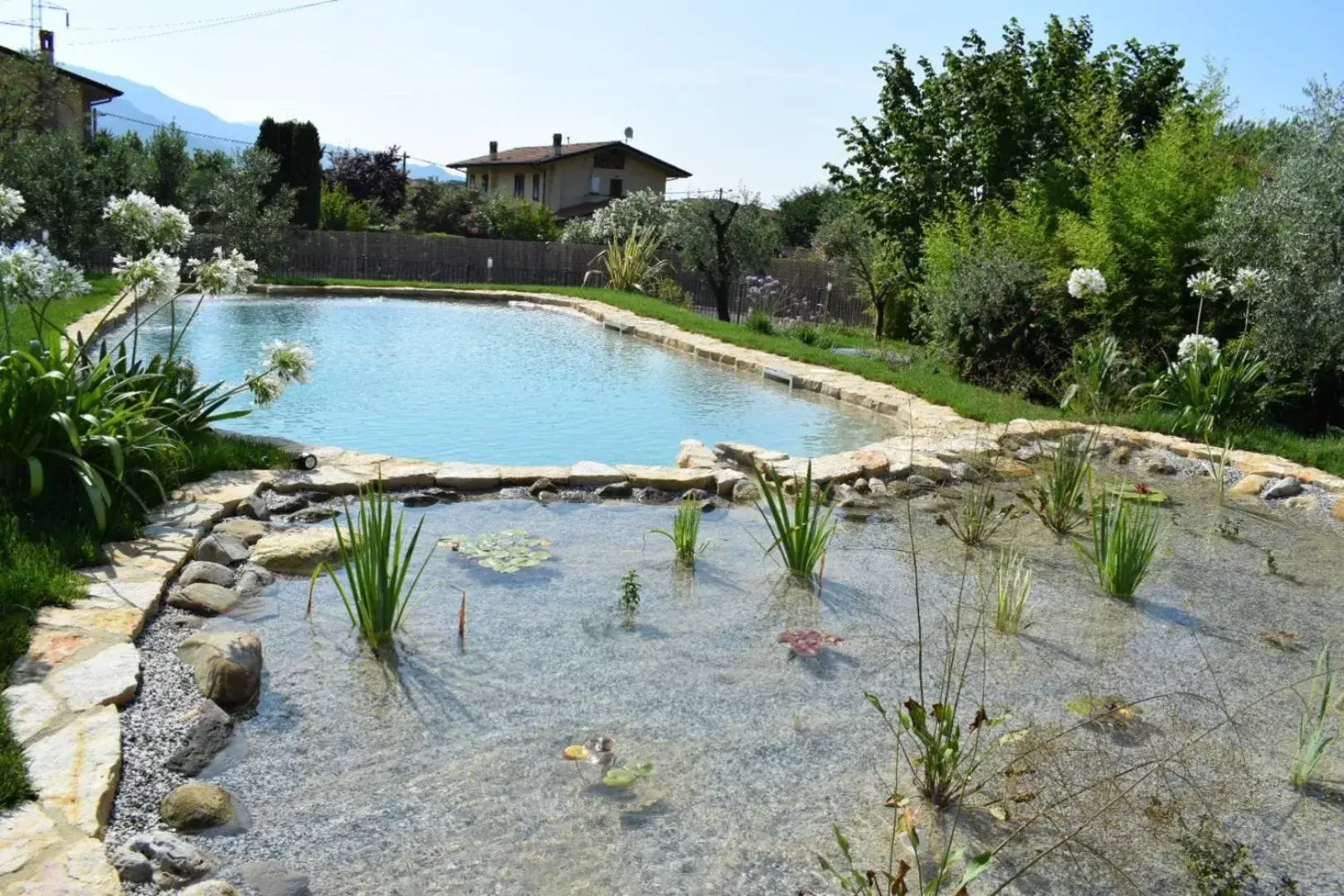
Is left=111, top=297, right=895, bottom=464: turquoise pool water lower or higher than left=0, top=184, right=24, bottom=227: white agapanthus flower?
lower

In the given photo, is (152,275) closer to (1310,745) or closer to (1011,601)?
(1011,601)

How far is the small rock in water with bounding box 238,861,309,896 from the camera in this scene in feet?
6.96

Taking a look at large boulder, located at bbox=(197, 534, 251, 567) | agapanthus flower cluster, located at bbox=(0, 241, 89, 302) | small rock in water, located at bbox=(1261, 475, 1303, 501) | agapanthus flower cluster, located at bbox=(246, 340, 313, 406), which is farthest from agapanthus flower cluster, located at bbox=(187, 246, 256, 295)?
small rock in water, located at bbox=(1261, 475, 1303, 501)

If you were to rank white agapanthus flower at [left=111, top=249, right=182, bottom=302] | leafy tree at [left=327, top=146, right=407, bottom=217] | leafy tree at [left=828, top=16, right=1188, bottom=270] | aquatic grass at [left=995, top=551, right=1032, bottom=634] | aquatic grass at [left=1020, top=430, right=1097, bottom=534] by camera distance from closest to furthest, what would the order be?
1. aquatic grass at [left=995, top=551, right=1032, bottom=634]
2. white agapanthus flower at [left=111, top=249, right=182, bottom=302]
3. aquatic grass at [left=1020, top=430, right=1097, bottom=534]
4. leafy tree at [left=828, top=16, right=1188, bottom=270]
5. leafy tree at [left=327, top=146, right=407, bottom=217]

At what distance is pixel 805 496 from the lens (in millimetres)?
4098

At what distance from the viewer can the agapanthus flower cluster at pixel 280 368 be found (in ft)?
15.9

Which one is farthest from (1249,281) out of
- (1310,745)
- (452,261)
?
(452,261)

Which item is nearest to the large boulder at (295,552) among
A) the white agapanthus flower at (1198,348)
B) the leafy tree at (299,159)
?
the white agapanthus flower at (1198,348)

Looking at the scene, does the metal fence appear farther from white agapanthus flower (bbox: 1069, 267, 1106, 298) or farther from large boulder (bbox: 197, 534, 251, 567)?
large boulder (bbox: 197, 534, 251, 567)

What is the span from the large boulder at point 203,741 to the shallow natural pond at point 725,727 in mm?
57

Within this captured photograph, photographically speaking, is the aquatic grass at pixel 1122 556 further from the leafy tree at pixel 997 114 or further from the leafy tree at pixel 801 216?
the leafy tree at pixel 801 216

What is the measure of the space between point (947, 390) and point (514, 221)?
855 inches

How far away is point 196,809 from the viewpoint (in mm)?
2336

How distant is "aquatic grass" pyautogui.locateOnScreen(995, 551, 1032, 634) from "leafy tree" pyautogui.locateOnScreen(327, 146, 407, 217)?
2944cm
